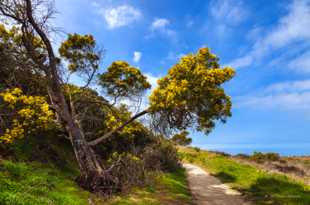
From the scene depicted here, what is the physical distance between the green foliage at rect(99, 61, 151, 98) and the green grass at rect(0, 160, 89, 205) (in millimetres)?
8609

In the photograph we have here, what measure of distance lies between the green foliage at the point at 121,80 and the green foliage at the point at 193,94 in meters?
6.75

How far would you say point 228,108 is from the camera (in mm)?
13062

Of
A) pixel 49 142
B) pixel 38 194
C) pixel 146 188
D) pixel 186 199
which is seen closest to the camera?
pixel 38 194

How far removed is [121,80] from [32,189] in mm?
12479

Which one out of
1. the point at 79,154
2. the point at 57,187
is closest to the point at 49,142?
the point at 79,154

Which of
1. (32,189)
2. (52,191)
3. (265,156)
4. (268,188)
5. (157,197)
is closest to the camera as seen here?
(32,189)

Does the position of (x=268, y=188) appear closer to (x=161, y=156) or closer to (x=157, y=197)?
(x=157, y=197)

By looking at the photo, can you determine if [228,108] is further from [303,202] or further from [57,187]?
[57,187]

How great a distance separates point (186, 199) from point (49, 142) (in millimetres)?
8425

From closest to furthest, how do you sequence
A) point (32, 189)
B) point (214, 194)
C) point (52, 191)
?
1. point (32, 189)
2. point (52, 191)
3. point (214, 194)

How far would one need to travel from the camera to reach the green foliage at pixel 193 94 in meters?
12.3

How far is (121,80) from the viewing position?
19.8m

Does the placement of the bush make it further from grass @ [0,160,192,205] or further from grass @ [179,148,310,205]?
grass @ [0,160,192,205]

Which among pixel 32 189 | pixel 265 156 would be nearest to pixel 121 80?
pixel 32 189
